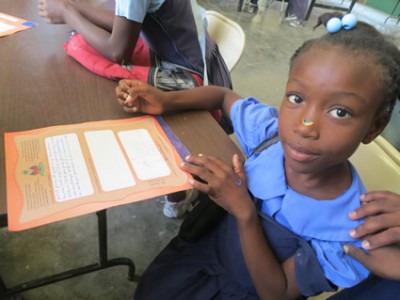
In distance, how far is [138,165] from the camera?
729 mm

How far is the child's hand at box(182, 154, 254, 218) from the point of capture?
2.29 feet

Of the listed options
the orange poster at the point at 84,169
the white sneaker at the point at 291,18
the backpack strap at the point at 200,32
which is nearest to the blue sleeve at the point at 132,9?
the backpack strap at the point at 200,32

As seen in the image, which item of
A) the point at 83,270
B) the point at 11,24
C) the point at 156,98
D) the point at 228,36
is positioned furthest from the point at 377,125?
the point at 11,24

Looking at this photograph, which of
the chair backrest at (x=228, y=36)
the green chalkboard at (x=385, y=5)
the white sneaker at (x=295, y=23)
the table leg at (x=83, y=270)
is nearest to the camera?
the table leg at (x=83, y=270)

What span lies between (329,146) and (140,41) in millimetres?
907

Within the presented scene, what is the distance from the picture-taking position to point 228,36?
1.41 m

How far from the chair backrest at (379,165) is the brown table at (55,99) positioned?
348 millimetres

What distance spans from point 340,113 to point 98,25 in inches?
37.6

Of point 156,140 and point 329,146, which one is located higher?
point 329,146

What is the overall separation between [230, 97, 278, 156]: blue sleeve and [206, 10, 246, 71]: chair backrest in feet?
1.42

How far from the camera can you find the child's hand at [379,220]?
1.91ft

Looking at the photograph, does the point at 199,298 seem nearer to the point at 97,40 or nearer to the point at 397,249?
the point at 397,249

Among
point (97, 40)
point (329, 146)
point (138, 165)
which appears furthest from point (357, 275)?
point (97, 40)

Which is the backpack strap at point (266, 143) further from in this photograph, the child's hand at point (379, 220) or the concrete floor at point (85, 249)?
the concrete floor at point (85, 249)
